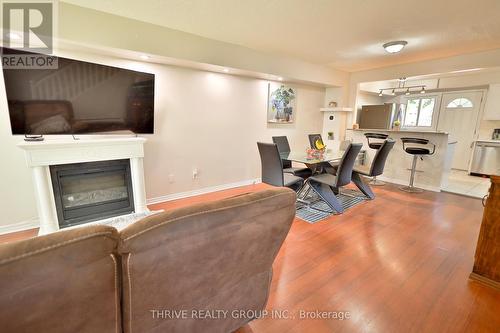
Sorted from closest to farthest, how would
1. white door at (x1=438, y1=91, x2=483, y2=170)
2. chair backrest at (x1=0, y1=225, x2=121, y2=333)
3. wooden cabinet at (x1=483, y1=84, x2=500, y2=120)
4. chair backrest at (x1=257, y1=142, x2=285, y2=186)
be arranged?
chair backrest at (x1=0, y1=225, x2=121, y2=333) < chair backrest at (x1=257, y1=142, x2=285, y2=186) < wooden cabinet at (x1=483, y1=84, x2=500, y2=120) < white door at (x1=438, y1=91, x2=483, y2=170)

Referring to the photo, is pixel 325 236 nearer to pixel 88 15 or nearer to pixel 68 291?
pixel 68 291

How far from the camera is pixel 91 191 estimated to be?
2.86 metres

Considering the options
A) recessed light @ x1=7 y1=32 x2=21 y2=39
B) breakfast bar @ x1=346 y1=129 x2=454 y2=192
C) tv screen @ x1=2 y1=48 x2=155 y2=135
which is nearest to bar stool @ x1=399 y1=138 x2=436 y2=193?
breakfast bar @ x1=346 y1=129 x2=454 y2=192

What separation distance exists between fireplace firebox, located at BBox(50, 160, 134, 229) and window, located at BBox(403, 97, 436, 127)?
7.61m

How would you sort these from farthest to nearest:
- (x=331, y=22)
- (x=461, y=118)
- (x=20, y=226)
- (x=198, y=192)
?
(x=461, y=118) → (x=198, y=192) → (x=331, y=22) → (x=20, y=226)

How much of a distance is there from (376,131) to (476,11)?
8.50ft

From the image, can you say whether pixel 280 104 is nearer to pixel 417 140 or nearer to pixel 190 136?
pixel 190 136

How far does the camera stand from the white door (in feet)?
18.8

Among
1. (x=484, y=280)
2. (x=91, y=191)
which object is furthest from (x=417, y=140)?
(x=91, y=191)

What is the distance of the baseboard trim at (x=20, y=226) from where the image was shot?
2.58 m

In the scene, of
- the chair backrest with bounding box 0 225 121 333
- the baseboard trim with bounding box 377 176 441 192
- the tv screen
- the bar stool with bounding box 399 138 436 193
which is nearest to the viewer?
the chair backrest with bounding box 0 225 121 333

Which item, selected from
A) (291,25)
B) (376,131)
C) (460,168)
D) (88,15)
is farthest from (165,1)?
(460,168)

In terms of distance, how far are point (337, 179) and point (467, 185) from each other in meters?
3.64

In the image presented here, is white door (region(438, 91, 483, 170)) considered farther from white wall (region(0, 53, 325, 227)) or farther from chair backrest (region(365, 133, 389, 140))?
white wall (region(0, 53, 325, 227))
